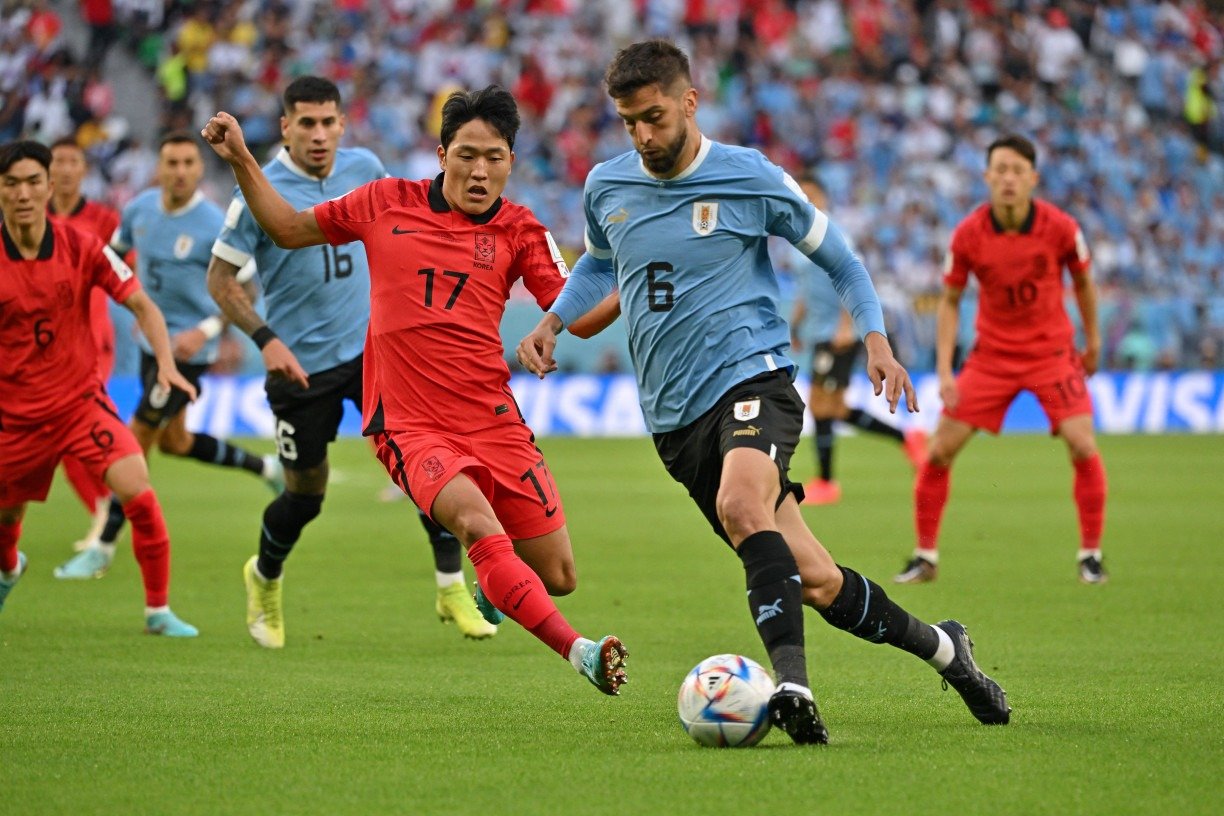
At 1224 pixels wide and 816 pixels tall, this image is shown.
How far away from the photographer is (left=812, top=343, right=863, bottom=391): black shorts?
15.5 metres

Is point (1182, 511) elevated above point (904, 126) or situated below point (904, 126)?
below

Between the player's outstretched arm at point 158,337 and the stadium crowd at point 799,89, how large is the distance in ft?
59.5

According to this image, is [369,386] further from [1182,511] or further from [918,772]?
[1182,511]

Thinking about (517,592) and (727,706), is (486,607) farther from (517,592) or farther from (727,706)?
(727,706)

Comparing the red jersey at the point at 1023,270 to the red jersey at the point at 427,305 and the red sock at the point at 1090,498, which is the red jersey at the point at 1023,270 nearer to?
the red sock at the point at 1090,498

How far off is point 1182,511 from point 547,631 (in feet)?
32.8

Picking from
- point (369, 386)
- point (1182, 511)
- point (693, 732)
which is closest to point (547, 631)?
point (693, 732)

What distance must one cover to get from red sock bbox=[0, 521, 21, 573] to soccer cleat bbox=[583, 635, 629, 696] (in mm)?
3790

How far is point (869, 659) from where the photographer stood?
7.75m

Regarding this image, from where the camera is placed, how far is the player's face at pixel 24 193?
26.7ft

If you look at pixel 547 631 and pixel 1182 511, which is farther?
pixel 1182 511

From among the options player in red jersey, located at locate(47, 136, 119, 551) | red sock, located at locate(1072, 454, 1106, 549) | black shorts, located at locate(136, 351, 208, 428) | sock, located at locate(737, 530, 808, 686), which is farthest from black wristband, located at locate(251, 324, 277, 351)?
red sock, located at locate(1072, 454, 1106, 549)

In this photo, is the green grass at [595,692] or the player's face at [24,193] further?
the player's face at [24,193]

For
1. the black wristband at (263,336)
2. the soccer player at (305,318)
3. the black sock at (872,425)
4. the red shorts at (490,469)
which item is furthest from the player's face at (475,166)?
the black sock at (872,425)
